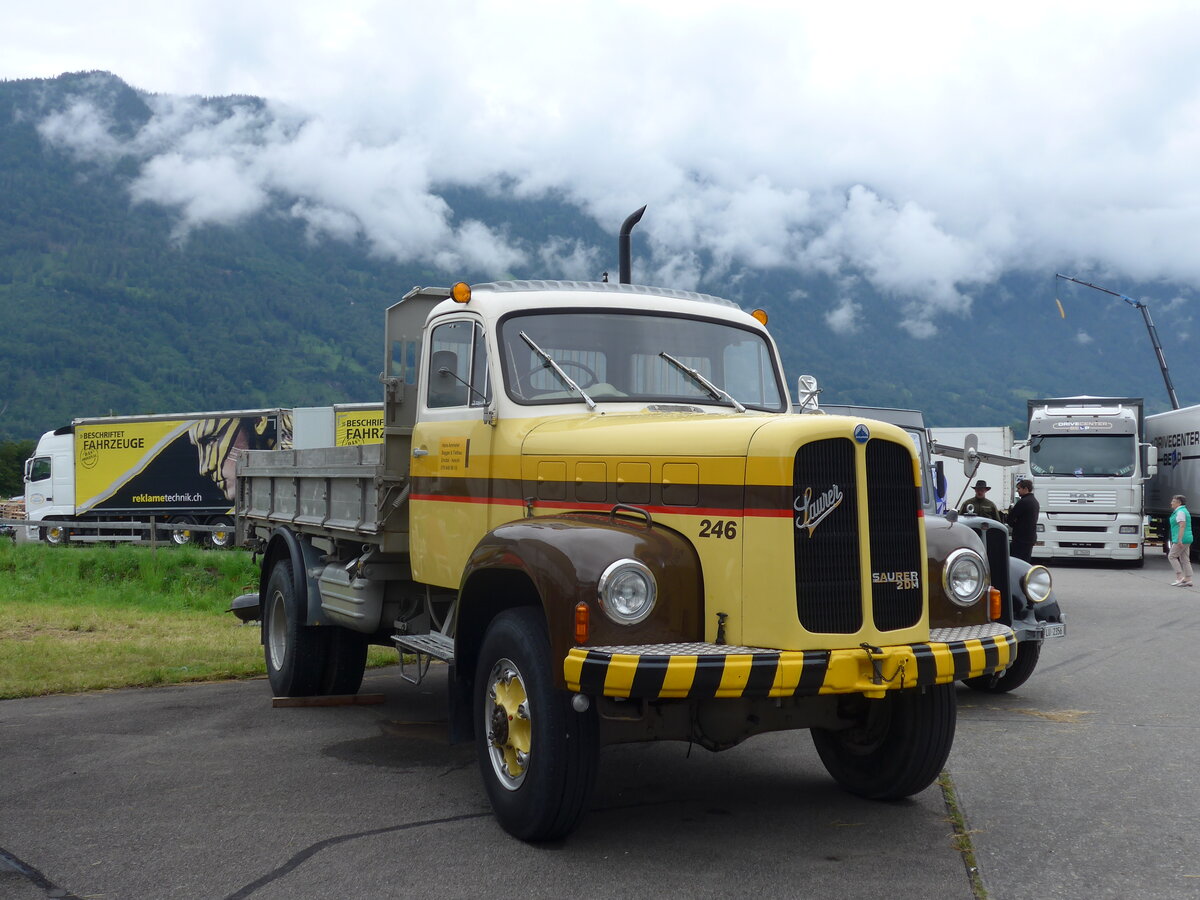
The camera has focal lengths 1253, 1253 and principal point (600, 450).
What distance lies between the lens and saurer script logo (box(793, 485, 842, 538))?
5.12m

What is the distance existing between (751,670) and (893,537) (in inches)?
37.0

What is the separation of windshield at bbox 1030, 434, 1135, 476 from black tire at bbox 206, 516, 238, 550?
1742 cm

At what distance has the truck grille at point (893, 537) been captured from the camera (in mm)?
5258

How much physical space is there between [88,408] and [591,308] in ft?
361

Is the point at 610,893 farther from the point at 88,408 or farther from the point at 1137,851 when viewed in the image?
the point at 88,408

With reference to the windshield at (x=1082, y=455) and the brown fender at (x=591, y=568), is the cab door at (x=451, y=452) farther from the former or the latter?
the windshield at (x=1082, y=455)

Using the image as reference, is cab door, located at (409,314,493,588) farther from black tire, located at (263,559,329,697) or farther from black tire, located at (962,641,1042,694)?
black tire, located at (962,641,1042,694)

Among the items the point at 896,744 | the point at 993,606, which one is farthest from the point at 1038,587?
the point at 896,744

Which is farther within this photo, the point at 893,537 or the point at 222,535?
the point at 222,535

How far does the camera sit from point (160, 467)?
1282 inches

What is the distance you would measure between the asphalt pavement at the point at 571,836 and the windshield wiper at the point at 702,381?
2.03 meters

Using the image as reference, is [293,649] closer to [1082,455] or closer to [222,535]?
[1082,455]

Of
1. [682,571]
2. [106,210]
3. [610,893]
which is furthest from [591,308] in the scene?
[106,210]

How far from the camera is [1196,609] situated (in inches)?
631
